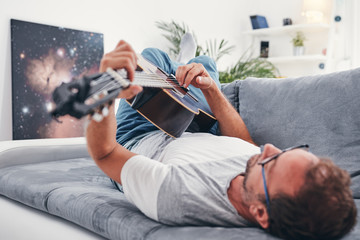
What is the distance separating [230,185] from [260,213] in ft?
0.38

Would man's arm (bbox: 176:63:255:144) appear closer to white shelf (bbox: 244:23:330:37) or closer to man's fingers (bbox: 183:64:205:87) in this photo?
man's fingers (bbox: 183:64:205:87)

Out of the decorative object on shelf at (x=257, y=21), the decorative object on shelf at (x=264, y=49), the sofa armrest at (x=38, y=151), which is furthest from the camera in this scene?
the decorative object on shelf at (x=264, y=49)

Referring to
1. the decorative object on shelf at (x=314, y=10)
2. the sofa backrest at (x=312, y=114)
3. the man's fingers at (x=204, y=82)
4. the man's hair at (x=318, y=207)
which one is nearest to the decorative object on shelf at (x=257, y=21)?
the decorative object on shelf at (x=314, y=10)

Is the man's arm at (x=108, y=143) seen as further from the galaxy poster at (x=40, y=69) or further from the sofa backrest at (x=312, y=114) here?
the galaxy poster at (x=40, y=69)

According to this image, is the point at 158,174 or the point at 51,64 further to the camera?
the point at 51,64

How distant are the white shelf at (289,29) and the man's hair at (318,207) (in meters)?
3.99

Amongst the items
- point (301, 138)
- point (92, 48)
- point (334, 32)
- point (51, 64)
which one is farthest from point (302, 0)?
point (301, 138)

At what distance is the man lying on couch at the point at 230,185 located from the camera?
0.80 m

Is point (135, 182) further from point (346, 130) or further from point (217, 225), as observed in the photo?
point (346, 130)

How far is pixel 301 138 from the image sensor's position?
4.74ft

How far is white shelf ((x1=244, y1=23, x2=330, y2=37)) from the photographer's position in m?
4.45

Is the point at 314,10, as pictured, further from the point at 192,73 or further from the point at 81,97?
the point at 81,97

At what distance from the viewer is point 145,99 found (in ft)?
3.79

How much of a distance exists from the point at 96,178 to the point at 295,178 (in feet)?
3.13
